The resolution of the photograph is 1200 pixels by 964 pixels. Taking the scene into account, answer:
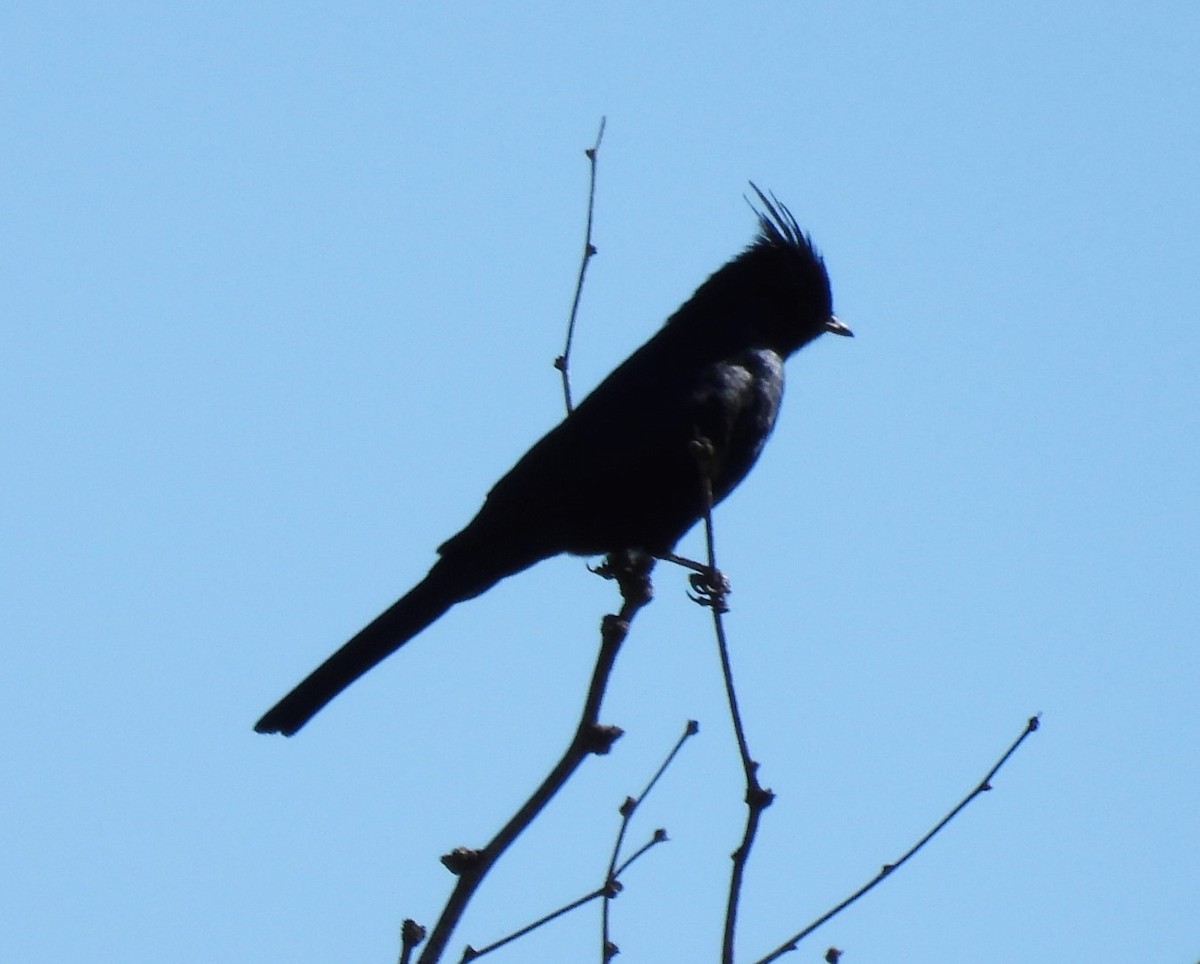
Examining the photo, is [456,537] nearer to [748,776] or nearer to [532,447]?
[532,447]

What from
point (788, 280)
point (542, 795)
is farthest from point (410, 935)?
point (788, 280)

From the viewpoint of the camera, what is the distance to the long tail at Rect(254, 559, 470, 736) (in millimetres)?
5387

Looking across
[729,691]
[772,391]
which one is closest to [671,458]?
[772,391]

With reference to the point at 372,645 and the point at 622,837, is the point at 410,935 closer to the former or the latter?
the point at 622,837

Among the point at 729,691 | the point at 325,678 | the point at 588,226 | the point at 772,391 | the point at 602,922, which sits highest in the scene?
the point at 772,391

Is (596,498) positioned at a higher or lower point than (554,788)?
higher

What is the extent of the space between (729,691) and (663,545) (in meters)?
3.42

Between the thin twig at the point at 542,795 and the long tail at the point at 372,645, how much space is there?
267 cm

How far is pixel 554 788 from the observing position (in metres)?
2.38

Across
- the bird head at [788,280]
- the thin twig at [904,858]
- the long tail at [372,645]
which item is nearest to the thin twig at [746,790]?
the thin twig at [904,858]

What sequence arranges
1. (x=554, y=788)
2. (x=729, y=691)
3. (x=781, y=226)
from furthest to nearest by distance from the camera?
(x=781, y=226) → (x=729, y=691) → (x=554, y=788)

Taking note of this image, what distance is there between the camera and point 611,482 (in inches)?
236

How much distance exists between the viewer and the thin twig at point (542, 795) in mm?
2197

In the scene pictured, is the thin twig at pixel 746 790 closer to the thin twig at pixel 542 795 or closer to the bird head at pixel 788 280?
the thin twig at pixel 542 795
